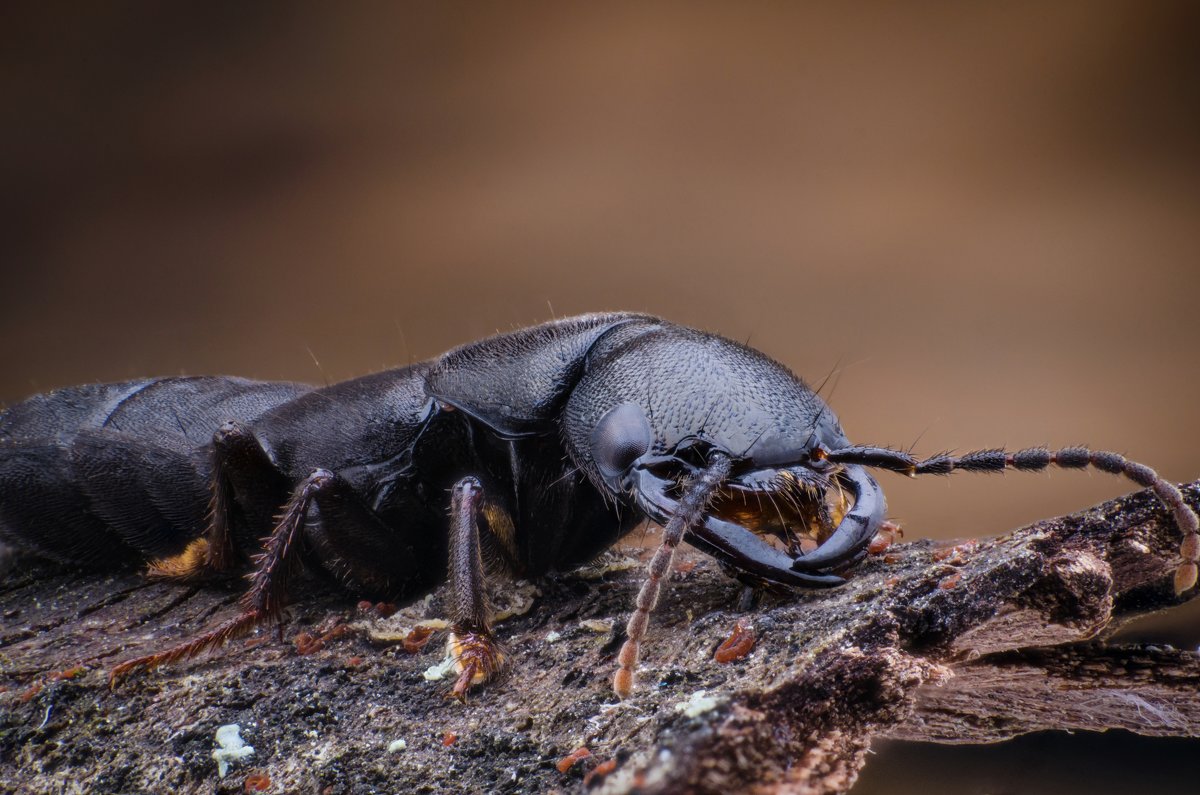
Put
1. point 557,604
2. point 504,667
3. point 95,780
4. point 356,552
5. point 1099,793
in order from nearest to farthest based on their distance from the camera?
point 1099,793 < point 95,780 < point 504,667 < point 557,604 < point 356,552

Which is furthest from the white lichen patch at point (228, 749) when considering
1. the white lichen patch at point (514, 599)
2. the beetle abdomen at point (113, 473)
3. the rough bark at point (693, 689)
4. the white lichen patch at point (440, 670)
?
the beetle abdomen at point (113, 473)

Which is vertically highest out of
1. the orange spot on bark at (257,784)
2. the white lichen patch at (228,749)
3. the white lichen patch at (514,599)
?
the white lichen patch at (228,749)

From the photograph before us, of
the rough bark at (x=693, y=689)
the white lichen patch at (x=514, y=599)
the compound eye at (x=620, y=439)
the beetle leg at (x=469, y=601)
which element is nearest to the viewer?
the rough bark at (x=693, y=689)

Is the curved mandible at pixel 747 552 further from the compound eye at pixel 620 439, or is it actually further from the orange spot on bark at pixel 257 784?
the orange spot on bark at pixel 257 784

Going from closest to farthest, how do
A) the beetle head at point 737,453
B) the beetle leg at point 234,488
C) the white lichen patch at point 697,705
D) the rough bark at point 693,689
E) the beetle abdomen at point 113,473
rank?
the white lichen patch at point 697,705 → the rough bark at point 693,689 → the beetle head at point 737,453 → the beetle leg at point 234,488 → the beetle abdomen at point 113,473

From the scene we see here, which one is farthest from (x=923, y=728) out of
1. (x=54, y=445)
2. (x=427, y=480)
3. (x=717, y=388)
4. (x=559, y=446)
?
(x=54, y=445)

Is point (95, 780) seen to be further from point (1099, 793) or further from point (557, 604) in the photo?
point (1099, 793)

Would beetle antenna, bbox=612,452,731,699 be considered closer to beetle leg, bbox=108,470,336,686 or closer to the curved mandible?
the curved mandible
